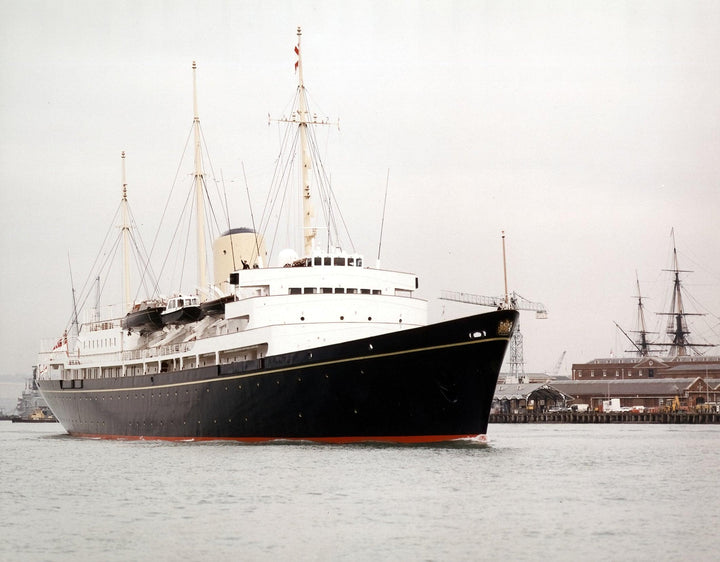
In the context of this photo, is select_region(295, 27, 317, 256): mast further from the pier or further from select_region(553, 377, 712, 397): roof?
select_region(553, 377, 712, 397): roof

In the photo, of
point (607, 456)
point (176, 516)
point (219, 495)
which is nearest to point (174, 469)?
point (219, 495)

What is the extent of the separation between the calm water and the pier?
164 feet

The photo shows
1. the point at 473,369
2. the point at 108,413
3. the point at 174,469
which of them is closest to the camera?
the point at 174,469

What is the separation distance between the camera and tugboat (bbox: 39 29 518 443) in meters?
35.6

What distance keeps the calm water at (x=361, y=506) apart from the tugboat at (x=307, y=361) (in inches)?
55.2

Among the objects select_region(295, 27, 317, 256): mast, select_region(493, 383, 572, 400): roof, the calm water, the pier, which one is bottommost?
the calm water

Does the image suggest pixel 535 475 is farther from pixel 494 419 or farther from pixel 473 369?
pixel 494 419

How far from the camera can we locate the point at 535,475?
30562 mm

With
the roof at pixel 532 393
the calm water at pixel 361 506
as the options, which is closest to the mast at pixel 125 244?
the calm water at pixel 361 506

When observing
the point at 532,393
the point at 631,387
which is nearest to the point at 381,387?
the point at 532,393

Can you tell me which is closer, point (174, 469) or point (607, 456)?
point (174, 469)

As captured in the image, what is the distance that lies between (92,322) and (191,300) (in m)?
11.6

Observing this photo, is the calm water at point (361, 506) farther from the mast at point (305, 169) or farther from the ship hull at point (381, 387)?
the mast at point (305, 169)

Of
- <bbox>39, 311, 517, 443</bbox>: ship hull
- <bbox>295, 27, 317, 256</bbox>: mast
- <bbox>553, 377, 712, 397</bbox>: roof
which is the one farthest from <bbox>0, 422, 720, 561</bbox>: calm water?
<bbox>553, 377, 712, 397</bbox>: roof
